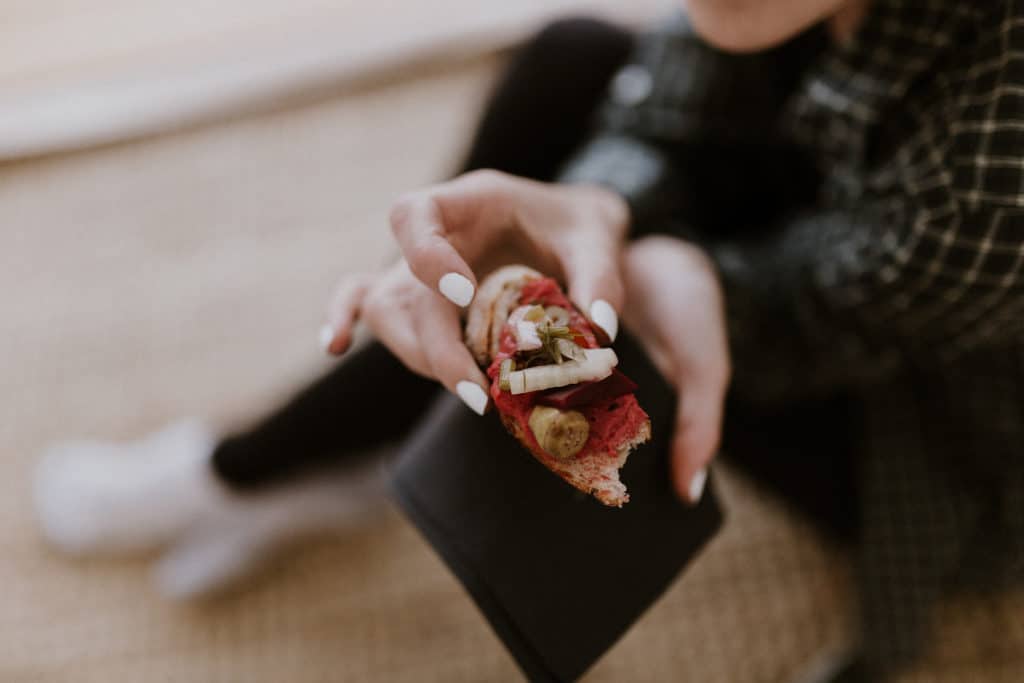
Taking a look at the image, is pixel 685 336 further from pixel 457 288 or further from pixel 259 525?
pixel 259 525

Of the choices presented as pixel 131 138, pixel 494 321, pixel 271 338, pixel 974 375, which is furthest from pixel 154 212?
pixel 974 375

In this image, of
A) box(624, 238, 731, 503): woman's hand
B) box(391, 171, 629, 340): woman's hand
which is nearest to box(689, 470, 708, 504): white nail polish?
box(624, 238, 731, 503): woman's hand

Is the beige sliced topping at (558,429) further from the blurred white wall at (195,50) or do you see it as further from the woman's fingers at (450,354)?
Result: the blurred white wall at (195,50)

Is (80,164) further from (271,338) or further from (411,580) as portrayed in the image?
(411,580)

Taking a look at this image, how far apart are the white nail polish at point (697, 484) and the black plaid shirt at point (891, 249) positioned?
176mm

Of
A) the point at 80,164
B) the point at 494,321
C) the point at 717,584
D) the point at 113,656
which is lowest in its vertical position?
the point at 113,656

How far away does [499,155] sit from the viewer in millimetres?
673

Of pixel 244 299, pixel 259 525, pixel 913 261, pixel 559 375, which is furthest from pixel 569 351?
pixel 244 299

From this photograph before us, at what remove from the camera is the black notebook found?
1.51ft

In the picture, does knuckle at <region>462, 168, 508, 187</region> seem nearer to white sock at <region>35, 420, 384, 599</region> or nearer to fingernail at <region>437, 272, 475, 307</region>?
fingernail at <region>437, 272, 475, 307</region>

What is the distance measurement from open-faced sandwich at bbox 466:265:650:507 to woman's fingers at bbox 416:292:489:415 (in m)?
0.02

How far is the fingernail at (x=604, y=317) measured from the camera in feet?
1.33

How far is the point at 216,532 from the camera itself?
0.84m

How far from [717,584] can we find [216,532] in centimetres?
55
